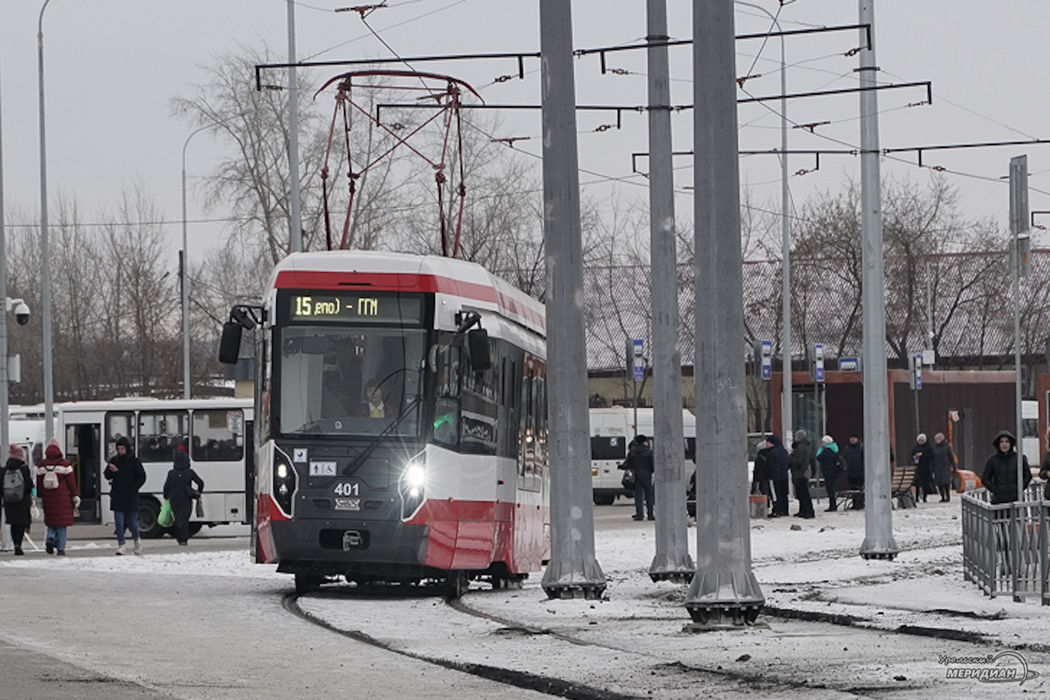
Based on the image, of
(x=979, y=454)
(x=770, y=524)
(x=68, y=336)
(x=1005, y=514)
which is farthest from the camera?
(x=68, y=336)

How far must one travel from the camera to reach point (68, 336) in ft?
273

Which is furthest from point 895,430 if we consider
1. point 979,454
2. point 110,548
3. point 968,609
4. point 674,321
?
point 968,609

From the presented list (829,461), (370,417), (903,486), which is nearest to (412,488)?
(370,417)

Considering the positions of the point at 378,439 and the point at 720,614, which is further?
the point at 378,439

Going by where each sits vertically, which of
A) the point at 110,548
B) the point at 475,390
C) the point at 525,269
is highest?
the point at 525,269

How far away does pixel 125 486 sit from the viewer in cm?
2916

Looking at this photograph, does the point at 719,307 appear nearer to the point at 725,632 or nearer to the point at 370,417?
the point at 725,632

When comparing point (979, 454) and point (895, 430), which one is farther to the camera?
point (979, 454)

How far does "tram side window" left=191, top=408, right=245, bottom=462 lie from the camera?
131 ft

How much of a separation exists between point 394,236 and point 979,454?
1956 cm

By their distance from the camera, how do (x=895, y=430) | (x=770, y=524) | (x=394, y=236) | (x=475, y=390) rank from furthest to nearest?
1. (x=394, y=236)
2. (x=895, y=430)
3. (x=770, y=524)
4. (x=475, y=390)

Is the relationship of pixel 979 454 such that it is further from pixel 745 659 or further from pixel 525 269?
pixel 745 659

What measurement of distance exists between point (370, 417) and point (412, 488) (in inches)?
30.6

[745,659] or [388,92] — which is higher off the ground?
[388,92]
